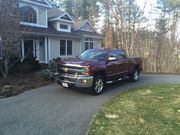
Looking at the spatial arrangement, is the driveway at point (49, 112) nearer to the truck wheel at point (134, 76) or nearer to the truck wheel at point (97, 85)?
the truck wheel at point (97, 85)

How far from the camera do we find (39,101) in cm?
709

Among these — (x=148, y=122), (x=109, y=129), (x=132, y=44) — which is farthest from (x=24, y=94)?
(x=132, y=44)

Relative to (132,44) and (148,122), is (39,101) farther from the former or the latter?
(132,44)

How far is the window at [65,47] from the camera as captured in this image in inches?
808

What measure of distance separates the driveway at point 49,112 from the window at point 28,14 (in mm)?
7797

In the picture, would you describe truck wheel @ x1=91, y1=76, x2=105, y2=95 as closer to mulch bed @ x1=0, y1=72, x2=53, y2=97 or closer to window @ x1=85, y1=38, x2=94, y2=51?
mulch bed @ x1=0, y1=72, x2=53, y2=97

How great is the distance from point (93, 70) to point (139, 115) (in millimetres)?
2850

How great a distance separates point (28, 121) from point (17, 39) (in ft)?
22.7

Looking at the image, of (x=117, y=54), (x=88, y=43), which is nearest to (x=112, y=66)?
(x=117, y=54)

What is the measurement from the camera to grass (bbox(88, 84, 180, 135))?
4.62 m

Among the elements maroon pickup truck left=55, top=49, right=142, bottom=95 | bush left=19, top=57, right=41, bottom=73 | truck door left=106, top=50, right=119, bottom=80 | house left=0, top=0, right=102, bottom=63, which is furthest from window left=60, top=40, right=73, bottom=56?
truck door left=106, top=50, right=119, bottom=80

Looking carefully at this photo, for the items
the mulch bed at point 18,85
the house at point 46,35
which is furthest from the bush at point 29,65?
the mulch bed at point 18,85

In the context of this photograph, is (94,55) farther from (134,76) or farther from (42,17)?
(42,17)

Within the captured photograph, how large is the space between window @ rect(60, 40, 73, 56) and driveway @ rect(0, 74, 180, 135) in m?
12.1
